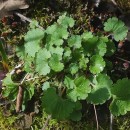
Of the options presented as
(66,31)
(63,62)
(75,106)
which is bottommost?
(75,106)

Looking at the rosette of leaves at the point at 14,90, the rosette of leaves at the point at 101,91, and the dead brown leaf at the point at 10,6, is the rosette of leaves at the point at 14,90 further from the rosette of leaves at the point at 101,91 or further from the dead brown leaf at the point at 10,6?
the dead brown leaf at the point at 10,6

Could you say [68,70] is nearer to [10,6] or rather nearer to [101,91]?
[101,91]

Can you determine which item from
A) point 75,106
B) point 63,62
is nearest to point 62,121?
point 75,106

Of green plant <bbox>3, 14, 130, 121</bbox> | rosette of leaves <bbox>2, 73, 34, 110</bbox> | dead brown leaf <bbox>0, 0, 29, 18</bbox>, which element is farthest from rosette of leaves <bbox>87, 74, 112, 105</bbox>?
dead brown leaf <bbox>0, 0, 29, 18</bbox>

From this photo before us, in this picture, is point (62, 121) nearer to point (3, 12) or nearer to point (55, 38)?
point (55, 38)

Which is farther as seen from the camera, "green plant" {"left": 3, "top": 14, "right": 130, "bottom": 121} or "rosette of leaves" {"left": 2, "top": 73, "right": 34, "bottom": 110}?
"rosette of leaves" {"left": 2, "top": 73, "right": 34, "bottom": 110}

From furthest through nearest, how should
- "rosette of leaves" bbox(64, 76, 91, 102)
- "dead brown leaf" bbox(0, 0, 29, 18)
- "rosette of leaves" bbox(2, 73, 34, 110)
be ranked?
"dead brown leaf" bbox(0, 0, 29, 18) → "rosette of leaves" bbox(2, 73, 34, 110) → "rosette of leaves" bbox(64, 76, 91, 102)

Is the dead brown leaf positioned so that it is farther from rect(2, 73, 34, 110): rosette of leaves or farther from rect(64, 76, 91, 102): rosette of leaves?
rect(64, 76, 91, 102): rosette of leaves

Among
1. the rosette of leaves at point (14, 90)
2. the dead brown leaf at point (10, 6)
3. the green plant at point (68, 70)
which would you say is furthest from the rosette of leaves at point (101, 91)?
the dead brown leaf at point (10, 6)

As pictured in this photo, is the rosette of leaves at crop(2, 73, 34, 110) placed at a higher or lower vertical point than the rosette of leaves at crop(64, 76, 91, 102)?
lower
